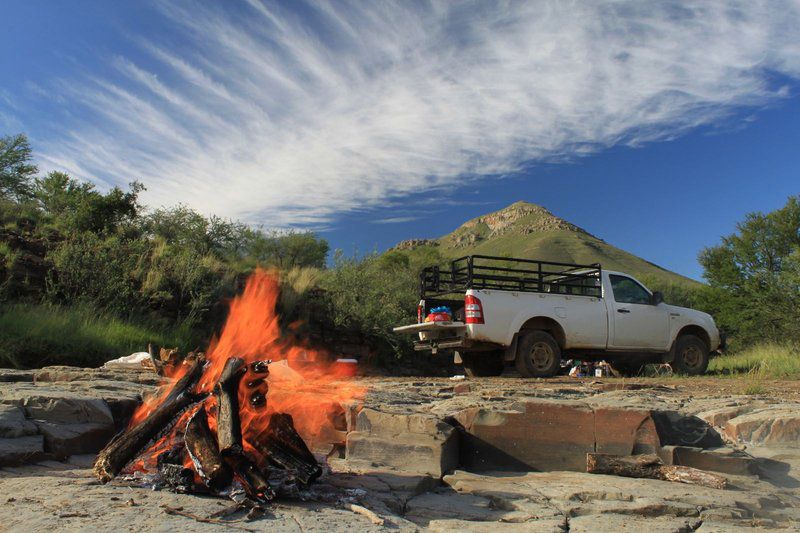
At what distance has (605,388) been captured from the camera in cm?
768

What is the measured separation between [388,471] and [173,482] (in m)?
1.50

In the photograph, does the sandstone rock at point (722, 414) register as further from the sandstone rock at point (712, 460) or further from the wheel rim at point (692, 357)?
the wheel rim at point (692, 357)

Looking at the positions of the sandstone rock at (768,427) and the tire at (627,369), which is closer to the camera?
the sandstone rock at (768,427)

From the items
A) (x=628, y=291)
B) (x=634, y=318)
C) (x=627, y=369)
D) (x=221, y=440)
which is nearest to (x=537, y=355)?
(x=634, y=318)

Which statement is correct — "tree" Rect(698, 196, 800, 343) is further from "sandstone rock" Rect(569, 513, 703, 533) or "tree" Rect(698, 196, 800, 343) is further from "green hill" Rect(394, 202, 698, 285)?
"sandstone rock" Rect(569, 513, 703, 533)

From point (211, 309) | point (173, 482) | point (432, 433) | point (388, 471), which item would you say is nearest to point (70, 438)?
point (173, 482)

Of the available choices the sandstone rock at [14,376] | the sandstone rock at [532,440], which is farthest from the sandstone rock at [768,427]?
the sandstone rock at [14,376]

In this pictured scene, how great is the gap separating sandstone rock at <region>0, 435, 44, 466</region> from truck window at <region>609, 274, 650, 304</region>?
10.4m

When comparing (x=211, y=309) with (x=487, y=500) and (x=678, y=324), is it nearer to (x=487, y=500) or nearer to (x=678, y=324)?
(x=678, y=324)

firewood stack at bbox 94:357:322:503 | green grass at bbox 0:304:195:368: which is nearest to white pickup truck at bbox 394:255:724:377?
green grass at bbox 0:304:195:368

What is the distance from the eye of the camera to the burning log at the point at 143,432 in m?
3.50

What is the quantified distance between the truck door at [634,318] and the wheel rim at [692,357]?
577 mm

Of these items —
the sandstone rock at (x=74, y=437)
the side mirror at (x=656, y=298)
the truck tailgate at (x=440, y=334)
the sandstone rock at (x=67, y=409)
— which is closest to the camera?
the sandstone rock at (x=74, y=437)

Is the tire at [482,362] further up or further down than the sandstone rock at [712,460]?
further up
